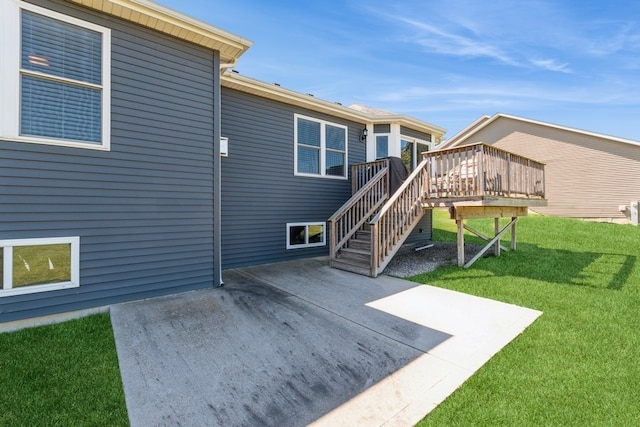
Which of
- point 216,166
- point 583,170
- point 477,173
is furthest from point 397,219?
point 583,170

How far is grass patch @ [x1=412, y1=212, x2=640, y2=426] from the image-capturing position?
2.22 meters

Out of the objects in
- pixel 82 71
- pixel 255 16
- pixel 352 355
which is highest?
pixel 255 16

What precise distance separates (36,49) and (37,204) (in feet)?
6.43

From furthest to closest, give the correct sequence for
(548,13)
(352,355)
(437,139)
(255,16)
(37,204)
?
(437,139), (548,13), (255,16), (37,204), (352,355)

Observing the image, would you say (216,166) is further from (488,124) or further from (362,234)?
(488,124)

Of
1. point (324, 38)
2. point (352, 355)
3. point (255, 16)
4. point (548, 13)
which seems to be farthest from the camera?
point (324, 38)

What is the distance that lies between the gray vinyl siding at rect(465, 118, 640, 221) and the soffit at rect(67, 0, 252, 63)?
16589 millimetres

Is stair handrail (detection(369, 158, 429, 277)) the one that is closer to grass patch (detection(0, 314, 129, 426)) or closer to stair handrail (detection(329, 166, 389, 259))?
stair handrail (detection(329, 166, 389, 259))

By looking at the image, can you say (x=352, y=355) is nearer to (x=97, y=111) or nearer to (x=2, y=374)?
(x=2, y=374)

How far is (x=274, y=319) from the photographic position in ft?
12.9

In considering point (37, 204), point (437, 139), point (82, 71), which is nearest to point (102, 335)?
point (37, 204)

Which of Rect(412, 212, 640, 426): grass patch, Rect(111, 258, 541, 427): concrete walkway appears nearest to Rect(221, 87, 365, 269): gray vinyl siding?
Rect(111, 258, 541, 427): concrete walkway

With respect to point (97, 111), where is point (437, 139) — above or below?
above

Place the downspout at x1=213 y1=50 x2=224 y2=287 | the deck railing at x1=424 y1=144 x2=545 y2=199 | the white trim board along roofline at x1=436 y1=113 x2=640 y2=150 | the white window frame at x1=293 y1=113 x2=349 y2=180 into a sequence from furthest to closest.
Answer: the white trim board along roofline at x1=436 y1=113 x2=640 y2=150 < the white window frame at x1=293 y1=113 x2=349 y2=180 < the deck railing at x1=424 y1=144 x2=545 y2=199 < the downspout at x1=213 y1=50 x2=224 y2=287
